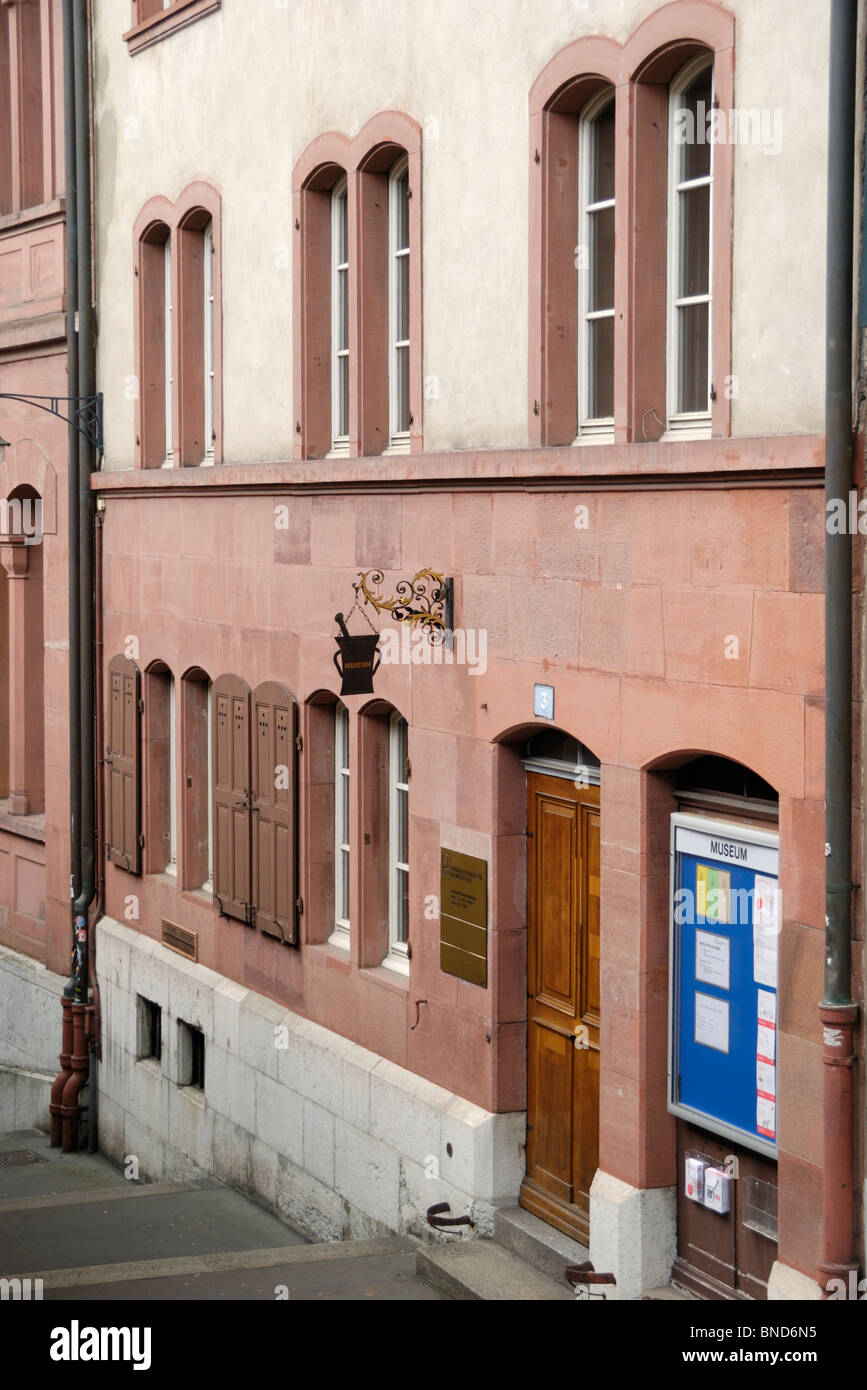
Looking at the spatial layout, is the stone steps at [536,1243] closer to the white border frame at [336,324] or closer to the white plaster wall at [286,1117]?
the white plaster wall at [286,1117]

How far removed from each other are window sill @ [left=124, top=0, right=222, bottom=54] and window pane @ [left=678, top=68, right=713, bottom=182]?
19.1 ft

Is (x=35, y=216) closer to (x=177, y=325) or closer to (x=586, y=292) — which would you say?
(x=177, y=325)

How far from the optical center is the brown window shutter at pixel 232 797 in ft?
44.3

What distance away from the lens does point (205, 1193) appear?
1362 centimetres

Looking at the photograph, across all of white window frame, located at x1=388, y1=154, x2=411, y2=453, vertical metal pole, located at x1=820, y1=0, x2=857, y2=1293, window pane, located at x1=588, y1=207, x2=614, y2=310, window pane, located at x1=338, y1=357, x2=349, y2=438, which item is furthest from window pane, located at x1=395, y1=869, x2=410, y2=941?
vertical metal pole, located at x1=820, y1=0, x2=857, y2=1293

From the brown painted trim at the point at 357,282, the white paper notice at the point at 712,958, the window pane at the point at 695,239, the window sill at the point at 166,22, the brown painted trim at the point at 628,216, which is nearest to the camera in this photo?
the brown painted trim at the point at 628,216

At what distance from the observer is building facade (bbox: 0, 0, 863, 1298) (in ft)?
26.8

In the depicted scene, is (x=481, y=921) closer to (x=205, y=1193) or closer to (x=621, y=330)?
(x=621, y=330)

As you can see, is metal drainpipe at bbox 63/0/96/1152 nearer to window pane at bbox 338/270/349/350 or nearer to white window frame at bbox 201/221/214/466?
white window frame at bbox 201/221/214/466

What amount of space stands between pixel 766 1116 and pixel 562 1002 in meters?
1.88

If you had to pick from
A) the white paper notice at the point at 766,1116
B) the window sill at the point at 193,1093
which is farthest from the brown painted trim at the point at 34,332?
the white paper notice at the point at 766,1116

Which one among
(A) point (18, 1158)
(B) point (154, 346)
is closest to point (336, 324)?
(B) point (154, 346)

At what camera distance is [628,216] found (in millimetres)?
8930

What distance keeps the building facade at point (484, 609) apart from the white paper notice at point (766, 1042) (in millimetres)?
20
